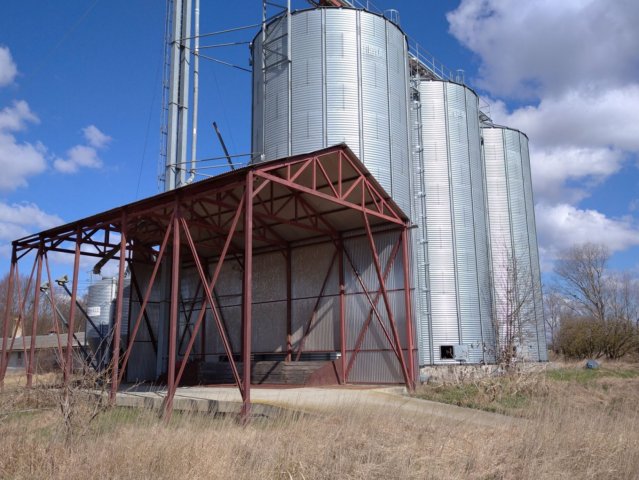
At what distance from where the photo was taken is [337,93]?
2372 cm

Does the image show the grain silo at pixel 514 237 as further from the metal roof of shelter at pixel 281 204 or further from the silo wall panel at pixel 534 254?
the metal roof of shelter at pixel 281 204

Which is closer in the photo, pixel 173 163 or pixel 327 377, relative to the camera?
pixel 327 377

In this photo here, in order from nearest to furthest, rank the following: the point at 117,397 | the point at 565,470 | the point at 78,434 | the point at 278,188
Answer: the point at 565,470 → the point at 78,434 → the point at 117,397 → the point at 278,188

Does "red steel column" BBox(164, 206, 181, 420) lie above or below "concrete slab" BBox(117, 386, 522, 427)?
above

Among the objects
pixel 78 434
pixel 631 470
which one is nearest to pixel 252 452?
pixel 78 434

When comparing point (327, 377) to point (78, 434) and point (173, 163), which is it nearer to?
point (173, 163)

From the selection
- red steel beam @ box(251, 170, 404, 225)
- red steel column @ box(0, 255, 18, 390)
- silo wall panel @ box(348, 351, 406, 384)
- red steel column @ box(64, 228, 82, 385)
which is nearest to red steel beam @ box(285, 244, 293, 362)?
silo wall panel @ box(348, 351, 406, 384)

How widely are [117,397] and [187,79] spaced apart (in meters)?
14.1

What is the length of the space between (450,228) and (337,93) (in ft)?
28.5

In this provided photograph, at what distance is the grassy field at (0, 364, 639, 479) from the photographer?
7.69 metres

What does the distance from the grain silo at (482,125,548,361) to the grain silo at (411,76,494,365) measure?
2087mm

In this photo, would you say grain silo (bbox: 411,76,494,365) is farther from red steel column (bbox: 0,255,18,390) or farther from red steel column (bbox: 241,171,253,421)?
red steel column (bbox: 0,255,18,390)

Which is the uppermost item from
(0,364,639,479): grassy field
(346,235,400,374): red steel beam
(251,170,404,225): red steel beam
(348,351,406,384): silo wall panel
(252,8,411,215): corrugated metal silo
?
(252,8,411,215): corrugated metal silo

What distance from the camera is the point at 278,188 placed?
68.5 ft
